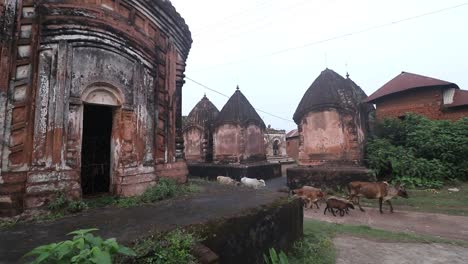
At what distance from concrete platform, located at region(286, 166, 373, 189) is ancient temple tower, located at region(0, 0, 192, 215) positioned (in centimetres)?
652

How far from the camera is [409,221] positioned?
771cm

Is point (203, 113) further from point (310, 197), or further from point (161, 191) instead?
point (161, 191)

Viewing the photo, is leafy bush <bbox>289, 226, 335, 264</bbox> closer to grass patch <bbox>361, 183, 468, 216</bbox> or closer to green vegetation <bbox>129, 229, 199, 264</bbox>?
green vegetation <bbox>129, 229, 199, 264</bbox>

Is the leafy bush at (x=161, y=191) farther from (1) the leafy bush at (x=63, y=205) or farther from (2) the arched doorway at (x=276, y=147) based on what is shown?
(2) the arched doorway at (x=276, y=147)

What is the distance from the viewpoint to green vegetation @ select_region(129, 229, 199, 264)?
2688 mm

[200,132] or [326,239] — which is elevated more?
[200,132]

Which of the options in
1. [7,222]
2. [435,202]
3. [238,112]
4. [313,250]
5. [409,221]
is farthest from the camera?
[238,112]

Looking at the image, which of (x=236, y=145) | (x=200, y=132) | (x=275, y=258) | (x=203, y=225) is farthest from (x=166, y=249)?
(x=200, y=132)

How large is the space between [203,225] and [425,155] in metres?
12.7

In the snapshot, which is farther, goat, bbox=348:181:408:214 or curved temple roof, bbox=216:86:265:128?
curved temple roof, bbox=216:86:265:128

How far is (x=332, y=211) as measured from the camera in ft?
28.2

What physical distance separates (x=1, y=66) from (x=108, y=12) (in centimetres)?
215

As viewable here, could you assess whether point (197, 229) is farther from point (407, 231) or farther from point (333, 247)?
point (407, 231)

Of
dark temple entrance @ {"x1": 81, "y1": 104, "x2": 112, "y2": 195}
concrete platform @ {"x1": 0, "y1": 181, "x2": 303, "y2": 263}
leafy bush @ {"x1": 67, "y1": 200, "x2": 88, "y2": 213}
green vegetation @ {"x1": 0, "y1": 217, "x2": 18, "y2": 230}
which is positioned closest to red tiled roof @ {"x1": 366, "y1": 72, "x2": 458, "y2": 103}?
concrete platform @ {"x1": 0, "y1": 181, "x2": 303, "y2": 263}
